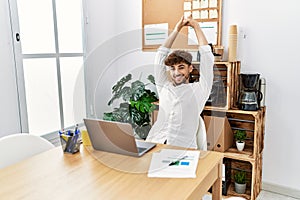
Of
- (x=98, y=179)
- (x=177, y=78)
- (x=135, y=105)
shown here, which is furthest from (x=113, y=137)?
(x=135, y=105)

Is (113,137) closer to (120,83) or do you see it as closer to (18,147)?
(18,147)

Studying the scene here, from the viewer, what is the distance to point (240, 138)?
95.3 inches

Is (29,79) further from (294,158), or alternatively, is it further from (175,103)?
(294,158)

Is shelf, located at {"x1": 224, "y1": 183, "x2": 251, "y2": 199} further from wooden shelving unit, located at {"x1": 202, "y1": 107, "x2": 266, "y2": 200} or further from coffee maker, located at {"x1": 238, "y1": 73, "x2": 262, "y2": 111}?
coffee maker, located at {"x1": 238, "y1": 73, "x2": 262, "y2": 111}

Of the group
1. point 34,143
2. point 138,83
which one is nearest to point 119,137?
point 34,143

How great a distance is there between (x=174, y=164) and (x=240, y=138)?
126 cm

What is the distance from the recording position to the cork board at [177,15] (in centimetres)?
254

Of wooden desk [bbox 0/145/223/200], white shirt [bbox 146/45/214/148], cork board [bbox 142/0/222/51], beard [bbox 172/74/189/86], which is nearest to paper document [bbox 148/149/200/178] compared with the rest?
wooden desk [bbox 0/145/223/200]

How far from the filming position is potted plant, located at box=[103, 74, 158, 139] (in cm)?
255

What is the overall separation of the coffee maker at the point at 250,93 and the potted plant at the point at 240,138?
25cm

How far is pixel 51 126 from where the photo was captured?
2746 mm

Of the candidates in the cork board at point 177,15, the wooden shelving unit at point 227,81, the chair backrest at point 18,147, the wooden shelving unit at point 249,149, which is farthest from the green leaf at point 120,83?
the chair backrest at point 18,147

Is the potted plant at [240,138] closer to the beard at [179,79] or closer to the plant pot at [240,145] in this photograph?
the plant pot at [240,145]

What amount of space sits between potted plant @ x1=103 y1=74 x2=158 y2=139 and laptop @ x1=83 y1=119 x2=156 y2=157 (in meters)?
0.88
